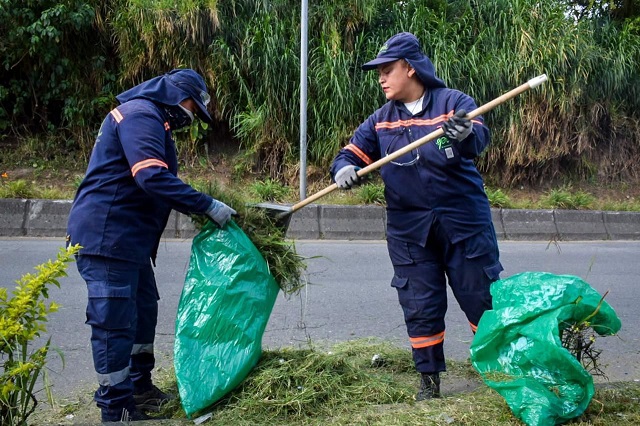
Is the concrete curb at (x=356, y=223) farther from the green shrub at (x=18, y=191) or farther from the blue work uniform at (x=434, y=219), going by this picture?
the blue work uniform at (x=434, y=219)

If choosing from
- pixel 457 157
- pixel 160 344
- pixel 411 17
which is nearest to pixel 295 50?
pixel 411 17

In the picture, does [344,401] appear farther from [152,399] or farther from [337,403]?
[152,399]

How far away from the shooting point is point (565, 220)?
902 cm

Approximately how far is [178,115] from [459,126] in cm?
131

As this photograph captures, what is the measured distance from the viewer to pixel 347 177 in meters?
3.58

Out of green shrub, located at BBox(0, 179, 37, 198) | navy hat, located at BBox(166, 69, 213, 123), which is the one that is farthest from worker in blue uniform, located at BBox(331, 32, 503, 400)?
green shrub, located at BBox(0, 179, 37, 198)

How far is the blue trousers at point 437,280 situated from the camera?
344cm

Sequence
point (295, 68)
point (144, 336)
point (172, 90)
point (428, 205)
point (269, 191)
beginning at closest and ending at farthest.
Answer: point (172, 90) < point (428, 205) < point (144, 336) < point (269, 191) < point (295, 68)

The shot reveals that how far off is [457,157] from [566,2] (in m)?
9.02

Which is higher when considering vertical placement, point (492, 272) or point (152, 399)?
point (492, 272)

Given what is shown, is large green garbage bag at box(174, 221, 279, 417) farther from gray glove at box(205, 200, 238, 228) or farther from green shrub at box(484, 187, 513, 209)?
green shrub at box(484, 187, 513, 209)

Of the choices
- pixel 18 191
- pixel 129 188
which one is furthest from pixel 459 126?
pixel 18 191

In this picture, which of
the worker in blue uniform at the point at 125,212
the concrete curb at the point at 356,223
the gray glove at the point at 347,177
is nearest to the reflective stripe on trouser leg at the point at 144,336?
the worker in blue uniform at the point at 125,212

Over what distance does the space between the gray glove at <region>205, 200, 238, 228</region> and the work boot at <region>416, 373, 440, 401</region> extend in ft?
4.10
